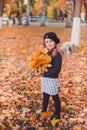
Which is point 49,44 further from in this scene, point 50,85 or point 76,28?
point 76,28

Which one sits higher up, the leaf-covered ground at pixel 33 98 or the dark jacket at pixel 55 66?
the dark jacket at pixel 55 66

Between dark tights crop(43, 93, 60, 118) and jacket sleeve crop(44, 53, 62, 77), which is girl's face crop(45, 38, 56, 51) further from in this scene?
dark tights crop(43, 93, 60, 118)

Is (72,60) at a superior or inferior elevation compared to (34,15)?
superior

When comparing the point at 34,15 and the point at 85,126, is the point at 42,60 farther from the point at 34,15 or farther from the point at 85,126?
the point at 34,15

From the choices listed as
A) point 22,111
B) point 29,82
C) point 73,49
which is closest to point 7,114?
point 22,111

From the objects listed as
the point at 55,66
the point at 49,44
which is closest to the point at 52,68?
the point at 55,66

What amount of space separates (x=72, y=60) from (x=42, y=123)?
700 cm

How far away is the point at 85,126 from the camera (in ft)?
21.9

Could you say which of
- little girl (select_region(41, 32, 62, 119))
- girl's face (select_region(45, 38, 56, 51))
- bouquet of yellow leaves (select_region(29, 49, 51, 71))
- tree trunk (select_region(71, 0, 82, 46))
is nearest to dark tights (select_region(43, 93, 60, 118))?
little girl (select_region(41, 32, 62, 119))

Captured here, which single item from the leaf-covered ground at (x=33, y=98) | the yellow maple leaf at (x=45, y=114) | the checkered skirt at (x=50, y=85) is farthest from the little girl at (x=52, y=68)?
the leaf-covered ground at (x=33, y=98)

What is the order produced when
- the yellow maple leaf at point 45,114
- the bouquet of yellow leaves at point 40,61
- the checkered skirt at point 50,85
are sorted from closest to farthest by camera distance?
the bouquet of yellow leaves at point 40,61 → the checkered skirt at point 50,85 → the yellow maple leaf at point 45,114

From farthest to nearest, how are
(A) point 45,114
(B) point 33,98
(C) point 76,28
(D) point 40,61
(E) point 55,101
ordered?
(C) point 76,28, (B) point 33,98, (A) point 45,114, (E) point 55,101, (D) point 40,61

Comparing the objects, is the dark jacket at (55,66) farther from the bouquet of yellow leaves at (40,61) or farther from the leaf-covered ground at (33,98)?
the leaf-covered ground at (33,98)

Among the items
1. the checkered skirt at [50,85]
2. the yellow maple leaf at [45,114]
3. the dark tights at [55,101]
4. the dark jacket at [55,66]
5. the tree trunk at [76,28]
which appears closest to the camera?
the dark jacket at [55,66]
